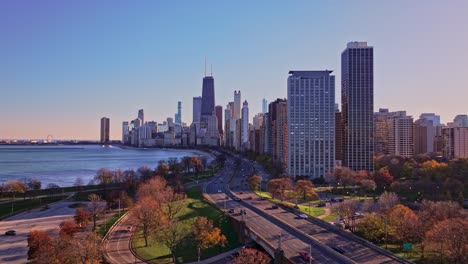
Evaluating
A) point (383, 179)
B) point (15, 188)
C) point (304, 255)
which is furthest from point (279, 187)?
point (15, 188)

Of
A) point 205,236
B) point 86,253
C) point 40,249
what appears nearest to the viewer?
point 86,253

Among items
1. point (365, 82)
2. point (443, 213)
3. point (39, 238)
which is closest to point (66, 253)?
point (39, 238)

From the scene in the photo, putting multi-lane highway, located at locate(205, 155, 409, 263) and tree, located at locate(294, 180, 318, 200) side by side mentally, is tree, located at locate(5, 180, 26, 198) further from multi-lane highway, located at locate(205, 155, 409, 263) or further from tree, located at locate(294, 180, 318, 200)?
tree, located at locate(294, 180, 318, 200)

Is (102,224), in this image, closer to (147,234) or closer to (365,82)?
(147,234)

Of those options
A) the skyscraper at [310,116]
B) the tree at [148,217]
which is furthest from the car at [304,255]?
the skyscraper at [310,116]

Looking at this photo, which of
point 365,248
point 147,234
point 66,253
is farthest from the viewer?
point 147,234

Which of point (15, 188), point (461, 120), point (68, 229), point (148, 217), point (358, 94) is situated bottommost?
point (15, 188)

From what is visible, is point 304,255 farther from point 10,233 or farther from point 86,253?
point 10,233

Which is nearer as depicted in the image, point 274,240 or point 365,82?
point 274,240
